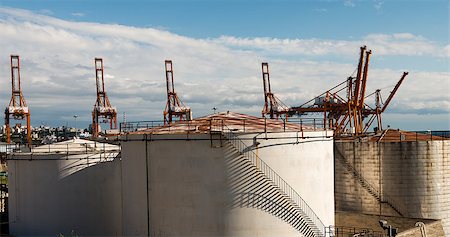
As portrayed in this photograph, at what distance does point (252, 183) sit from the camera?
22.1 meters

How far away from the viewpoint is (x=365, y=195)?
3525cm

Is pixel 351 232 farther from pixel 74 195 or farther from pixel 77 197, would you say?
pixel 74 195

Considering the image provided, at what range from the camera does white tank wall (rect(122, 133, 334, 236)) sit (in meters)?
22.1

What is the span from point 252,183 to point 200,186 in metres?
2.53

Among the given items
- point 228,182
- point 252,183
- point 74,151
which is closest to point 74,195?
point 74,151

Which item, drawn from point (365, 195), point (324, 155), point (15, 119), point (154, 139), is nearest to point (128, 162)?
point (154, 139)

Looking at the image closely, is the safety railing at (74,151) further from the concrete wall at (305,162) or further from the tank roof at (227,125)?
the concrete wall at (305,162)

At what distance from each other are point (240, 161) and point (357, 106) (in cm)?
3853

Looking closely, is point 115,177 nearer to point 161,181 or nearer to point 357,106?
point 161,181

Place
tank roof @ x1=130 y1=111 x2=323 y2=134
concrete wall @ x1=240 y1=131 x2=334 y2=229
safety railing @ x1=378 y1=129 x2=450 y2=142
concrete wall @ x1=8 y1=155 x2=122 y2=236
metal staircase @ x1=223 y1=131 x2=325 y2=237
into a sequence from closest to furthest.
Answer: metal staircase @ x1=223 y1=131 x2=325 y2=237
concrete wall @ x1=240 y1=131 x2=334 y2=229
tank roof @ x1=130 y1=111 x2=323 y2=134
concrete wall @ x1=8 y1=155 x2=122 y2=236
safety railing @ x1=378 y1=129 x2=450 y2=142

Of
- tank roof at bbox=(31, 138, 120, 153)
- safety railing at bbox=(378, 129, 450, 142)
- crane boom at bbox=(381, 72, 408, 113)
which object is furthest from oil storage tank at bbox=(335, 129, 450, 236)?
crane boom at bbox=(381, 72, 408, 113)

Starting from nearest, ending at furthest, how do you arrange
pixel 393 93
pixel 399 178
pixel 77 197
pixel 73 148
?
pixel 77 197 → pixel 73 148 → pixel 399 178 → pixel 393 93

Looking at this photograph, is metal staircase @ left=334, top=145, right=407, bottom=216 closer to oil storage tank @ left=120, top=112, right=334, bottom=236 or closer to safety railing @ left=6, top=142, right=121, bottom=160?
oil storage tank @ left=120, top=112, right=334, bottom=236

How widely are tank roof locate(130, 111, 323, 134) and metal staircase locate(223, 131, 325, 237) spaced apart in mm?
1464
